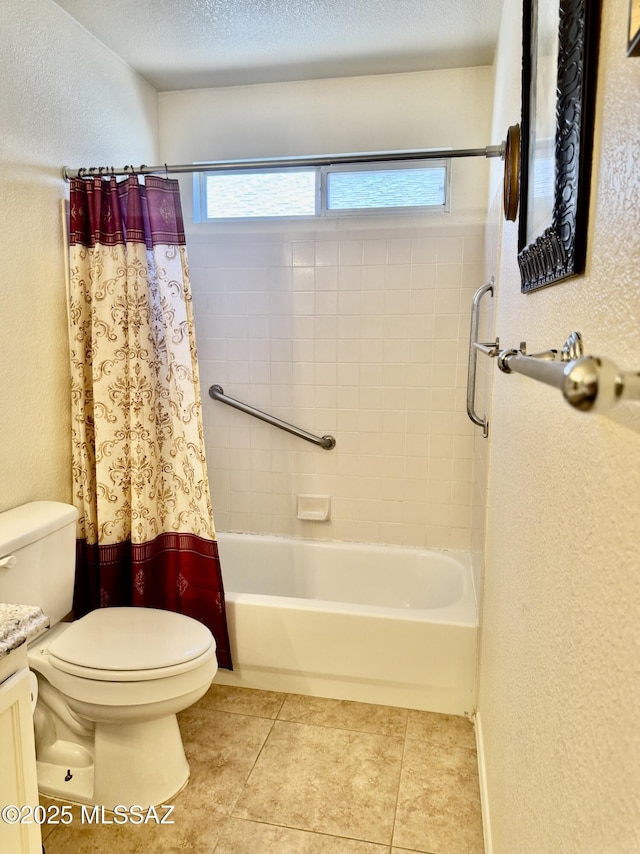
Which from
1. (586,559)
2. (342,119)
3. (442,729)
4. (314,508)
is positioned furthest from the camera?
(314,508)

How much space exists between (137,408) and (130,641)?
2.55 feet

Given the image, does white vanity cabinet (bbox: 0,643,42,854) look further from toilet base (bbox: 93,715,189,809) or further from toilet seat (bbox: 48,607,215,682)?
toilet base (bbox: 93,715,189,809)

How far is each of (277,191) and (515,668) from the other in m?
2.27

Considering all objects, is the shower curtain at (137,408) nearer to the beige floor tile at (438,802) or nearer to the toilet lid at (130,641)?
the toilet lid at (130,641)

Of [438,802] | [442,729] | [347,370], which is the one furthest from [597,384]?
[347,370]

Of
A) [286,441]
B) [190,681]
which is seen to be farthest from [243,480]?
[190,681]

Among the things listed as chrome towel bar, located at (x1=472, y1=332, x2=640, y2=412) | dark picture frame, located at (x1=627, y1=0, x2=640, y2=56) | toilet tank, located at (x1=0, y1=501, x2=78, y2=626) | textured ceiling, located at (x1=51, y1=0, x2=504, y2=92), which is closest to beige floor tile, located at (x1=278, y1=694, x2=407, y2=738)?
toilet tank, located at (x1=0, y1=501, x2=78, y2=626)

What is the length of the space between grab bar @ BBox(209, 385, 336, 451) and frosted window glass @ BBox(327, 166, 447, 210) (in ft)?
3.23

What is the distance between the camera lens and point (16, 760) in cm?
96

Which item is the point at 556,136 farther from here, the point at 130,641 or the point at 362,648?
the point at 362,648

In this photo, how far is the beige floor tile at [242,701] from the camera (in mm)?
2156

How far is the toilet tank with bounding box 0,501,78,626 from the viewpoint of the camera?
167 cm

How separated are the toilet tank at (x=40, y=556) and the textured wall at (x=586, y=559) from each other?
1.35 metres

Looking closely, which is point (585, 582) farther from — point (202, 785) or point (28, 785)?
point (202, 785)
